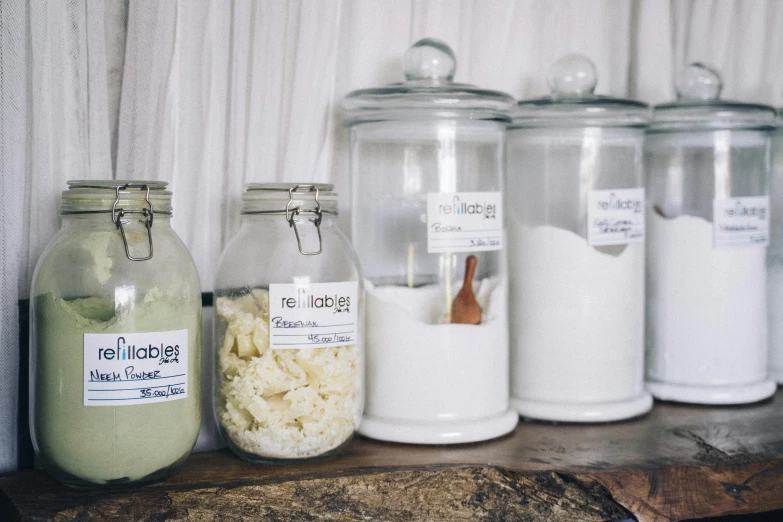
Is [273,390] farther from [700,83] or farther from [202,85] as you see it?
[700,83]

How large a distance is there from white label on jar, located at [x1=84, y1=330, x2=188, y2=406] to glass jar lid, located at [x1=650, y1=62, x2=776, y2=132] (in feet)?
2.31

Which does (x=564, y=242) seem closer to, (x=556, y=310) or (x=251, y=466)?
(x=556, y=310)

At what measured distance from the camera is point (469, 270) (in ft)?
2.90

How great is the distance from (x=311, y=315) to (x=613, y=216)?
0.40 m

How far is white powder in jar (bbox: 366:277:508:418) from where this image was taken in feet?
2.82

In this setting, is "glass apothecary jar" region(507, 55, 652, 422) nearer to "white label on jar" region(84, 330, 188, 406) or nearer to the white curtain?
the white curtain

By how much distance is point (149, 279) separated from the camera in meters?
0.71

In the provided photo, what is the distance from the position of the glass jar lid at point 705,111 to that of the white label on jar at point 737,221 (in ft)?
0.33

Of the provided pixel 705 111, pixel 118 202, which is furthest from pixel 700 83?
pixel 118 202

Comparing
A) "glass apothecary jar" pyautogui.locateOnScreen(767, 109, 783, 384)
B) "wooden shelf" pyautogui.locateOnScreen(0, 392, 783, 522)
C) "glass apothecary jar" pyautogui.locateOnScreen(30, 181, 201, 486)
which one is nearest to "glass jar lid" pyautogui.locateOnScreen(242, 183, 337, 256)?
"glass apothecary jar" pyautogui.locateOnScreen(30, 181, 201, 486)

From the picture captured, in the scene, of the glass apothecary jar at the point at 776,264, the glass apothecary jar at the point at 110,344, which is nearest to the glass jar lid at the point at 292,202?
the glass apothecary jar at the point at 110,344

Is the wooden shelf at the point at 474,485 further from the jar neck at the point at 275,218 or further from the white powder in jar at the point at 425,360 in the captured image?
the jar neck at the point at 275,218

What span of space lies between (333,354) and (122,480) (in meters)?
0.22

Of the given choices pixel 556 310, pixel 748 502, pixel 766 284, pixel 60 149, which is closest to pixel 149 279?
pixel 60 149
